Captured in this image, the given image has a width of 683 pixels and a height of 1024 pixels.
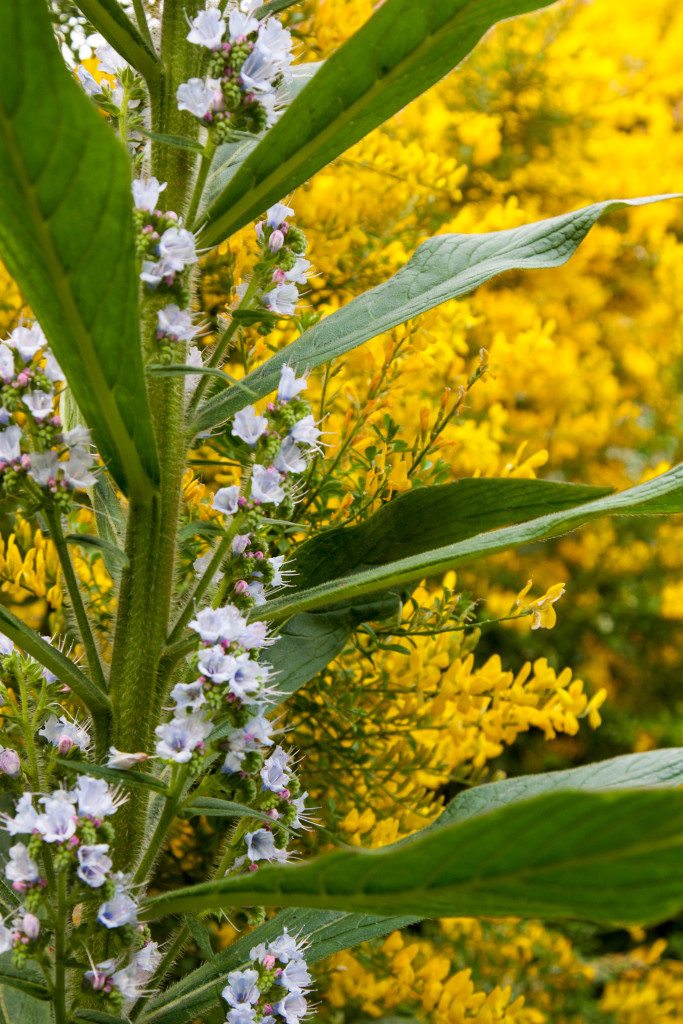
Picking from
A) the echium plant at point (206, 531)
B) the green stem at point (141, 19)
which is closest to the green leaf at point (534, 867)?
the echium plant at point (206, 531)

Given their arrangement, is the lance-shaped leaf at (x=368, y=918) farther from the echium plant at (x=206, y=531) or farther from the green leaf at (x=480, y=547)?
the green leaf at (x=480, y=547)

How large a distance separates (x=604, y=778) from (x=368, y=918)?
176mm

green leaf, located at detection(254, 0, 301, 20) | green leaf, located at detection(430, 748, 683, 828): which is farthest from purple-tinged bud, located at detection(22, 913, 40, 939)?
green leaf, located at detection(254, 0, 301, 20)

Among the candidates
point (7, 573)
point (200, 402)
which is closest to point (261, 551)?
point (200, 402)

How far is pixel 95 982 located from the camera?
0.51 metres

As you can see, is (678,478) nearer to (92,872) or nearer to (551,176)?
(92,872)

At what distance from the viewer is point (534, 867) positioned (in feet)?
1.25

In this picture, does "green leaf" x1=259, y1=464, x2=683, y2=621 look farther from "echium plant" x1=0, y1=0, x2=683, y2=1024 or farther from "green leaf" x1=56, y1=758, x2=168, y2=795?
"green leaf" x1=56, y1=758, x2=168, y2=795

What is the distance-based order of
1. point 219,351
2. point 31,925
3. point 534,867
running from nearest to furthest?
point 534,867, point 31,925, point 219,351

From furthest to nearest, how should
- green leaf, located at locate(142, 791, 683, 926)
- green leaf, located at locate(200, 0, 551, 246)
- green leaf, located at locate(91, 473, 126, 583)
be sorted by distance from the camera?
green leaf, located at locate(91, 473, 126, 583), green leaf, located at locate(200, 0, 551, 246), green leaf, located at locate(142, 791, 683, 926)

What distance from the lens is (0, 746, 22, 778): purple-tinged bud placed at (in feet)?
1.87

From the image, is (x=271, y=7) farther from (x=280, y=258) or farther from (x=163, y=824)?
(x=163, y=824)

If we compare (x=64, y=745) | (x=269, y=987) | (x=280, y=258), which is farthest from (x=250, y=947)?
(x=280, y=258)

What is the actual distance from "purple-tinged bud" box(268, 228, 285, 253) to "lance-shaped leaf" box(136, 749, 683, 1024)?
30 centimetres
